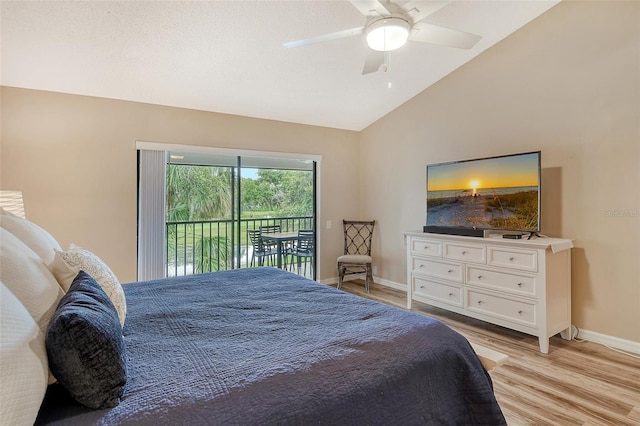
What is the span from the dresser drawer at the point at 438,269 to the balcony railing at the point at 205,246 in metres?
2.31

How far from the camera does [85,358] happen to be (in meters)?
0.93

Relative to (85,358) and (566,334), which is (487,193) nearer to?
(566,334)

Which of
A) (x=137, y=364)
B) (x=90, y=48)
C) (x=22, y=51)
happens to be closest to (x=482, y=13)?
(x=90, y=48)

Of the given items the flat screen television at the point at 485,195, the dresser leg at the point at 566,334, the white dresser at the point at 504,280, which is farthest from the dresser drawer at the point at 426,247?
the dresser leg at the point at 566,334

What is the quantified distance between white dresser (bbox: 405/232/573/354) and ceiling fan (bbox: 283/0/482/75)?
1877 millimetres

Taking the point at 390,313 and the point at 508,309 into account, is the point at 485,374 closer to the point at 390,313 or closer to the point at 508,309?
the point at 390,313

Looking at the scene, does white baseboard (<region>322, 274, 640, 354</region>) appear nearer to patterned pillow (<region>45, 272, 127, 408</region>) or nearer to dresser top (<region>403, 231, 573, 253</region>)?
dresser top (<region>403, 231, 573, 253</region>)

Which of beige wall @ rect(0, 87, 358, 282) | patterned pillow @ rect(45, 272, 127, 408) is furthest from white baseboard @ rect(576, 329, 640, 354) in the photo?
beige wall @ rect(0, 87, 358, 282)

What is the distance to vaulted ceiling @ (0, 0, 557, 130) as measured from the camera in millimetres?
2527

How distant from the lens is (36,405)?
2.68 feet

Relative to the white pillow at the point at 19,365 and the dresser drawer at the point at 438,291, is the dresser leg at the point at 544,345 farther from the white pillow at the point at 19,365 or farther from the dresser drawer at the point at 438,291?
the white pillow at the point at 19,365

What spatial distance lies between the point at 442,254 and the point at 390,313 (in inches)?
86.1

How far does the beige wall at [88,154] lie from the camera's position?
3.14 meters

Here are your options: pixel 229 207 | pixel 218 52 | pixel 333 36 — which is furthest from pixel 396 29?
pixel 229 207
